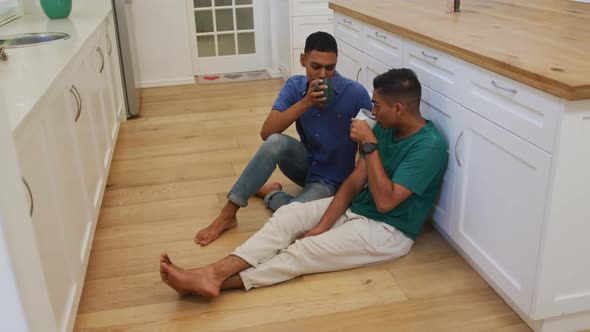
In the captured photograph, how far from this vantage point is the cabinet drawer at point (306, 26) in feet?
14.5

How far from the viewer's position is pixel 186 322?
1821 mm

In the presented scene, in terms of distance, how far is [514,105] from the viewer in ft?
5.32

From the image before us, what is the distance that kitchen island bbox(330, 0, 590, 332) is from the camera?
1.48m

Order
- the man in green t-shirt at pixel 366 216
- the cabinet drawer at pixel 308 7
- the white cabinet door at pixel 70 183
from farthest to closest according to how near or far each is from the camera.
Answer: the cabinet drawer at pixel 308 7
the man in green t-shirt at pixel 366 216
the white cabinet door at pixel 70 183

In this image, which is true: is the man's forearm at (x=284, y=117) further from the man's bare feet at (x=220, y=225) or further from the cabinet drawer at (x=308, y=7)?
the cabinet drawer at (x=308, y=7)

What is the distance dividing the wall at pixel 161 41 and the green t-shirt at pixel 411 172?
10.1 ft

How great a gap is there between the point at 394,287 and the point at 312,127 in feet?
2.42

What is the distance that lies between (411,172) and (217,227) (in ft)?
2.81

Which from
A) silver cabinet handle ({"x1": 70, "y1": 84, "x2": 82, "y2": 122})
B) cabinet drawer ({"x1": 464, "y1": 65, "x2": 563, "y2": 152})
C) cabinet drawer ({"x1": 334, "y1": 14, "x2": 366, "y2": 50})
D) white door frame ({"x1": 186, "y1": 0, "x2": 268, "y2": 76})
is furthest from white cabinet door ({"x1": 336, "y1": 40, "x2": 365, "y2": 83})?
white door frame ({"x1": 186, "y1": 0, "x2": 268, "y2": 76})

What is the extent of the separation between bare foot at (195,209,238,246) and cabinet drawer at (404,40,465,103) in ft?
3.11

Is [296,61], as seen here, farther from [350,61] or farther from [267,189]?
[267,189]

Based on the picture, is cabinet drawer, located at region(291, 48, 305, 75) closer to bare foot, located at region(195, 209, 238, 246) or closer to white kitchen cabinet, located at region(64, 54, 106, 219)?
white kitchen cabinet, located at region(64, 54, 106, 219)

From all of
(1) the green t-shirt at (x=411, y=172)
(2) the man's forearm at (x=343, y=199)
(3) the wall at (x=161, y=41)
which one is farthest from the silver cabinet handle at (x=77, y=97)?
(3) the wall at (x=161, y=41)

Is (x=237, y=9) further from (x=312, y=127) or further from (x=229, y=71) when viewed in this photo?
(x=312, y=127)
